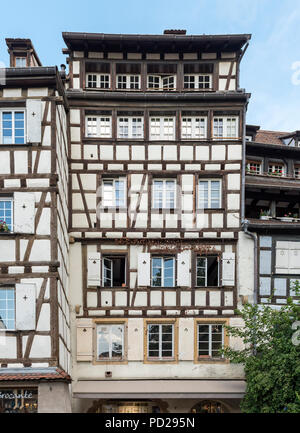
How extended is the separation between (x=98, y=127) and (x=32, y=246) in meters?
4.96

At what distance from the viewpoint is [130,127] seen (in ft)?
45.5

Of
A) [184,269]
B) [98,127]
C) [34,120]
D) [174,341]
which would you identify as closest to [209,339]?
[174,341]

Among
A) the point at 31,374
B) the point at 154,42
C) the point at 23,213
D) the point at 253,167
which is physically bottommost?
the point at 31,374

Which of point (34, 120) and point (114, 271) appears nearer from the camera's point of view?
point (34, 120)

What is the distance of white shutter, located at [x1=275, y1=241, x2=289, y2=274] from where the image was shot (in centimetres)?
1366

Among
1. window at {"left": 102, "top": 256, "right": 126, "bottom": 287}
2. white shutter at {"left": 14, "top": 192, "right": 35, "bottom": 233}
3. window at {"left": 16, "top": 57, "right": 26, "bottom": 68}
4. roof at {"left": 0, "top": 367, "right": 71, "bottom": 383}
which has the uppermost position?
window at {"left": 16, "top": 57, "right": 26, "bottom": 68}

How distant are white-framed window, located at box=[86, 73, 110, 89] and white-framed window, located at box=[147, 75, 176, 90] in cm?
153

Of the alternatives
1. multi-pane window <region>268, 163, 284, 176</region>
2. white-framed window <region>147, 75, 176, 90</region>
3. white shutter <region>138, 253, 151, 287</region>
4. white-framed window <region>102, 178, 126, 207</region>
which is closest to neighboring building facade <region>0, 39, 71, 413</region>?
white-framed window <region>102, 178, 126, 207</region>

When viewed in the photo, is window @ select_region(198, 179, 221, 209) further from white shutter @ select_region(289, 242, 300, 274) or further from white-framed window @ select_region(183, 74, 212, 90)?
white-framed window @ select_region(183, 74, 212, 90)

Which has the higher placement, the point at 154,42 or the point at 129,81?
the point at 154,42

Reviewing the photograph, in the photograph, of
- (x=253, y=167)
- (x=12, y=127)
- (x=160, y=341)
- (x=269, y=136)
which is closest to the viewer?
(x=12, y=127)

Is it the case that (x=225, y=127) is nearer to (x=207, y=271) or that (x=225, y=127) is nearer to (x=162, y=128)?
(x=162, y=128)
